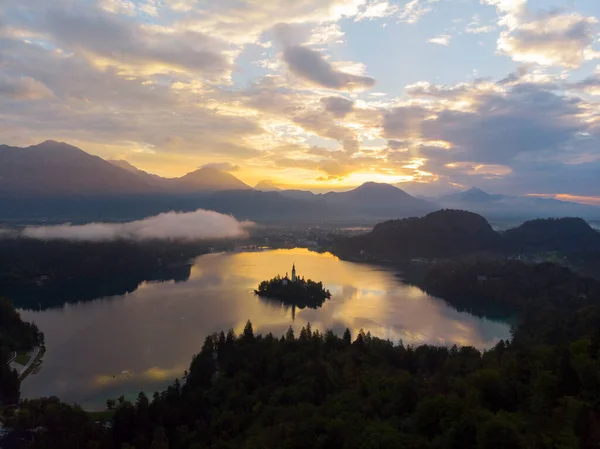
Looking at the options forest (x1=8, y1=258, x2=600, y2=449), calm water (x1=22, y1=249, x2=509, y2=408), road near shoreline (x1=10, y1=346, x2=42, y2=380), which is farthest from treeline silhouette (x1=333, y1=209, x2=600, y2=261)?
road near shoreline (x1=10, y1=346, x2=42, y2=380)

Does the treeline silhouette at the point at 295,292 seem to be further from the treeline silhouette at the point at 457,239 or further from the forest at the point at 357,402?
the treeline silhouette at the point at 457,239

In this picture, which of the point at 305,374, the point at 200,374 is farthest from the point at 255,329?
the point at 305,374

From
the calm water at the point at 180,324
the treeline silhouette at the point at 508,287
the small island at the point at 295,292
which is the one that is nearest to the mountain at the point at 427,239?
the treeline silhouette at the point at 508,287

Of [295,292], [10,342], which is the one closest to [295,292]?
[295,292]

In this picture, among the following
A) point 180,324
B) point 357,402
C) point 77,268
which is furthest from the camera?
point 77,268

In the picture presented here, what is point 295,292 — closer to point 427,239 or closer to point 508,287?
point 508,287
